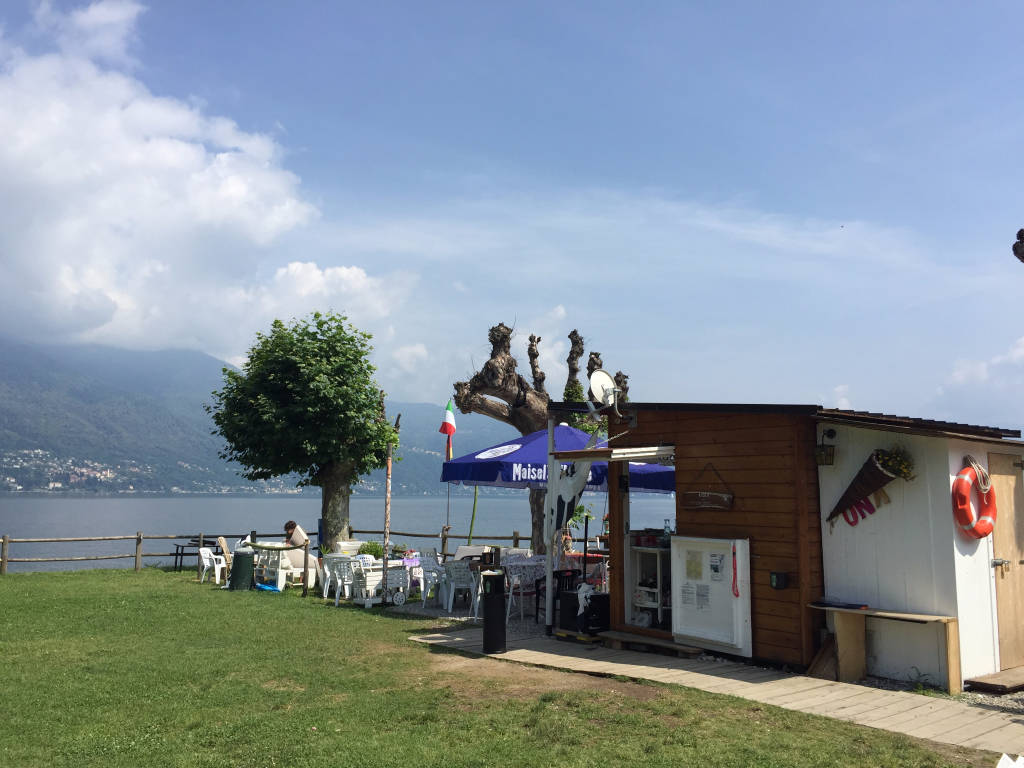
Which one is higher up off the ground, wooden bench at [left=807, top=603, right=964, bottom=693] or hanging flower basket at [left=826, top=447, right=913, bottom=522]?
hanging flower basket at [left=826, top=447, right=913, bottom=522]

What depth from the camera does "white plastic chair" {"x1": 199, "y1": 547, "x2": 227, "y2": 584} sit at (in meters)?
15.3

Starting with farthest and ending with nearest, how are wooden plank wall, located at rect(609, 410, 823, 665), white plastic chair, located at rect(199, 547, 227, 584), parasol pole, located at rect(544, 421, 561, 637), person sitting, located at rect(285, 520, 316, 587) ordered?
white plastic chair, located at rect(199, 547, 227, 584), person sitting, located at rect(285, 520, 316, 587), parasol pole, located at rect(544, 421, 561, 637), wooden plank wall, located at rect(609, 410, 823, 665)

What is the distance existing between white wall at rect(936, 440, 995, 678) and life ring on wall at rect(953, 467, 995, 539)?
61 millimetres

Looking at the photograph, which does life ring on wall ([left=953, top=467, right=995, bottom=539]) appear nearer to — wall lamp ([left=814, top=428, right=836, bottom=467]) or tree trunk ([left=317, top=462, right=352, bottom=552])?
wall lamp ([left=814, top=428, right=836, bottom=467])

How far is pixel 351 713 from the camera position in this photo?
602 centimetres

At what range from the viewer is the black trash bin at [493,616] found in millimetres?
8461

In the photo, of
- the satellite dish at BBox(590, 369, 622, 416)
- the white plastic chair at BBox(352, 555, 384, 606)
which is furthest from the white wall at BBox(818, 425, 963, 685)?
the white plastic chair at BBox(352, 555, 384, 606)

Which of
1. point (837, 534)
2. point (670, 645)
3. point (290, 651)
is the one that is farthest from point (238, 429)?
point (837, 534)

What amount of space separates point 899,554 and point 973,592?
70cm

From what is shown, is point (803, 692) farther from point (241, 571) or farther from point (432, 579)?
point (241, 571)

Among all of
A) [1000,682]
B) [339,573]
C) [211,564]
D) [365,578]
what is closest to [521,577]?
[365,578]

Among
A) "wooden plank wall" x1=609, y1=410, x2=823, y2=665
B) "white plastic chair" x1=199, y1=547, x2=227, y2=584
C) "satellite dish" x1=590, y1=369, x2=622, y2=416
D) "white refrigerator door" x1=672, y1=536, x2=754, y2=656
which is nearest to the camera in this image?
"wooden plank wall" x1=609, y1=410, x2=823, y2=665

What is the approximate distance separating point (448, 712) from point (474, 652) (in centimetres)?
253

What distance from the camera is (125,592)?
13.5 m
